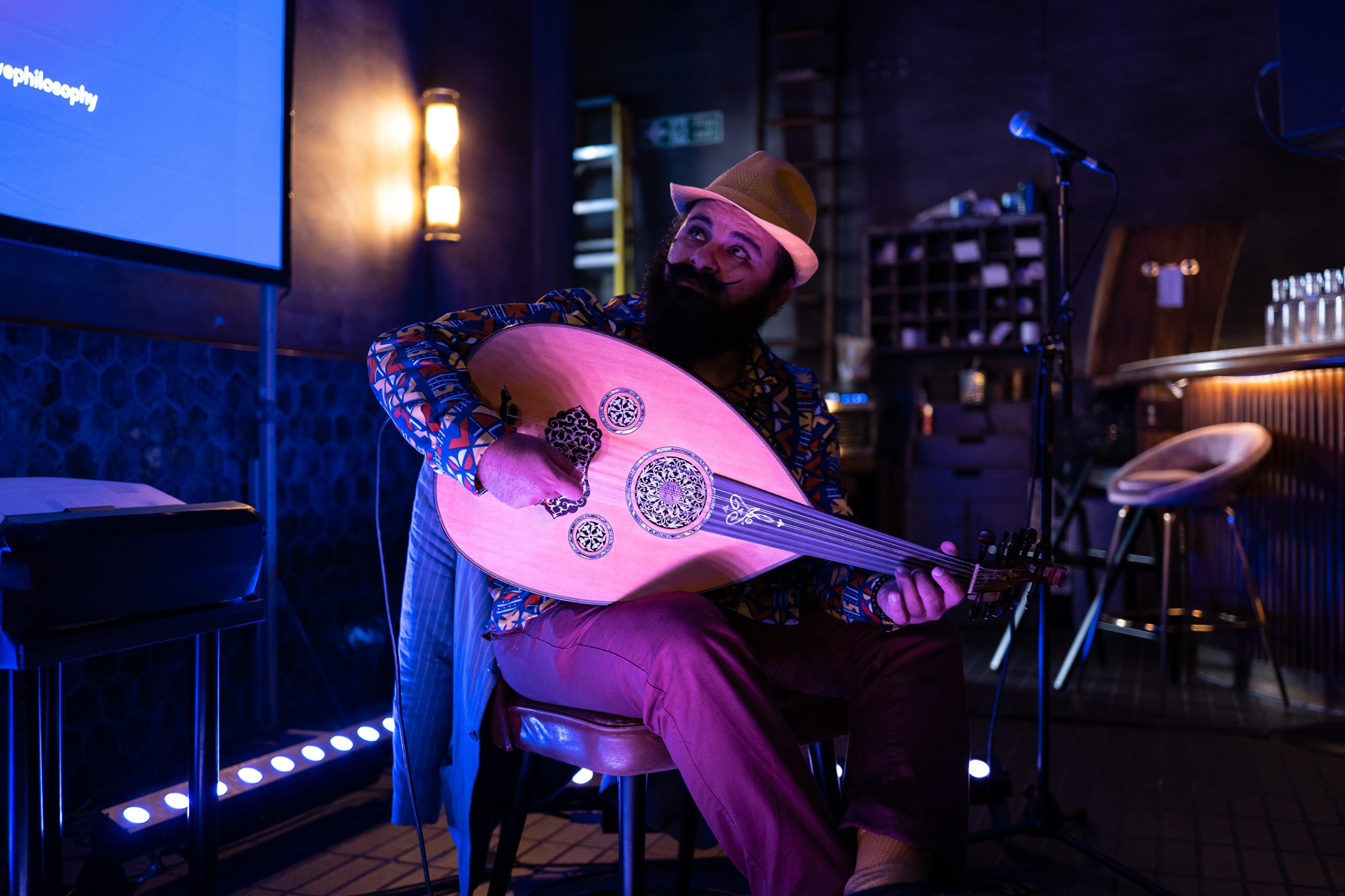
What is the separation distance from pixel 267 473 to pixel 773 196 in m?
1.51

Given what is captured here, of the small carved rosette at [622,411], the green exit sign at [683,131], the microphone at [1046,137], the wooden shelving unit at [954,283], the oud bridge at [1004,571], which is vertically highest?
the green exit sign at [683,131]

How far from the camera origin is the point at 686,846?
1.66 metres

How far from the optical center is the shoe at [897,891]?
112 cm

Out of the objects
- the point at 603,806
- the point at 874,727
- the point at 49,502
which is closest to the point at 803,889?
the point at 874,727

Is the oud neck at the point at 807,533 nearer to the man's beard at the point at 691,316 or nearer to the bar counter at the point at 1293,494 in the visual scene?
the man's beard at the point at 691,316

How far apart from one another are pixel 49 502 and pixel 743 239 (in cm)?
123

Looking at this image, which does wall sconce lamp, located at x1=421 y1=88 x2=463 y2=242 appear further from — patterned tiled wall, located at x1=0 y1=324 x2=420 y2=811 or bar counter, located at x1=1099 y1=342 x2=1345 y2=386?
bar counter, located at x1=1099 y1=342 x2=1345 y2=386

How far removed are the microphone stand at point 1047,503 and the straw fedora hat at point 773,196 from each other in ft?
1.73

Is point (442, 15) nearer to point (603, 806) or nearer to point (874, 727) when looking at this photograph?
point (603, 806)

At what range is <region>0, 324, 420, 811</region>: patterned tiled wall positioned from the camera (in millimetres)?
2010

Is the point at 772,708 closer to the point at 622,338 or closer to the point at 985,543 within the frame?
the point at 985,543

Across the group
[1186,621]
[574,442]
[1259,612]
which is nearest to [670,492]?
[574,442]

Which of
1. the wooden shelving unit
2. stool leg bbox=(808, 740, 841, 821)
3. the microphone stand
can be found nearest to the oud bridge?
stool leg bbox=(808, 740, 841, 821)

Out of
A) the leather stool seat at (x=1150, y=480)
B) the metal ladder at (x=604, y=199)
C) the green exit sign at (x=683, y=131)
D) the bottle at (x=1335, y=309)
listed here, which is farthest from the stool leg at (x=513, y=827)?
the green exit sign at (x=683, y=131)
